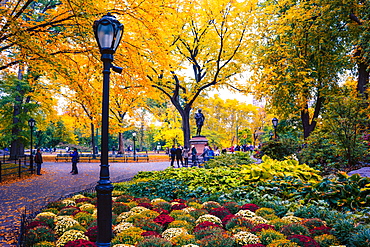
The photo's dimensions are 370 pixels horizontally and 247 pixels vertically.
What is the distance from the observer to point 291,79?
42.5ft

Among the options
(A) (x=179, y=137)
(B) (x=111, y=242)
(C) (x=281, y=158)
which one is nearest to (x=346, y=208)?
(B) (x=111, y=242)

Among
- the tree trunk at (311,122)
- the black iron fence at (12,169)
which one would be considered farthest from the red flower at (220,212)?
the tree trunk at (311,122)

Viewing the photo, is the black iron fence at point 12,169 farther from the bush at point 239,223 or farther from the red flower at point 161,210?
the bush at point 239,223

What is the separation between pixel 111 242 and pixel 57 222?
5.02ft

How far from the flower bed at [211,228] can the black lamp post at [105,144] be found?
0.23 m

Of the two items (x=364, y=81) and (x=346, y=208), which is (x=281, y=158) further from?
(x=346, y=208)

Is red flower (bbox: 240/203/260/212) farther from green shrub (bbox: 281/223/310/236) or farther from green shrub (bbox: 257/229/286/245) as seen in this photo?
green shrub (bbox: 257/229/286/245)

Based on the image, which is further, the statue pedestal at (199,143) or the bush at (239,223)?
the statue pedestal at (199,143)

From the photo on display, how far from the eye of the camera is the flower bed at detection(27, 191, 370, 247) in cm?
356

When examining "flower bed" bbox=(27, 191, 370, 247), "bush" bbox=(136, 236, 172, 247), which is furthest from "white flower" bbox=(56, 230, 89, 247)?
"bush" bbox=(136, 236, 172, 247)

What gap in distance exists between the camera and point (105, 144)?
145 inches

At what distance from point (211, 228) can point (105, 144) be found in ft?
6.66

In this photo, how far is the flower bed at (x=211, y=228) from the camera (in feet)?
11.7

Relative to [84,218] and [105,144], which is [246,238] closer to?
[105,144]
